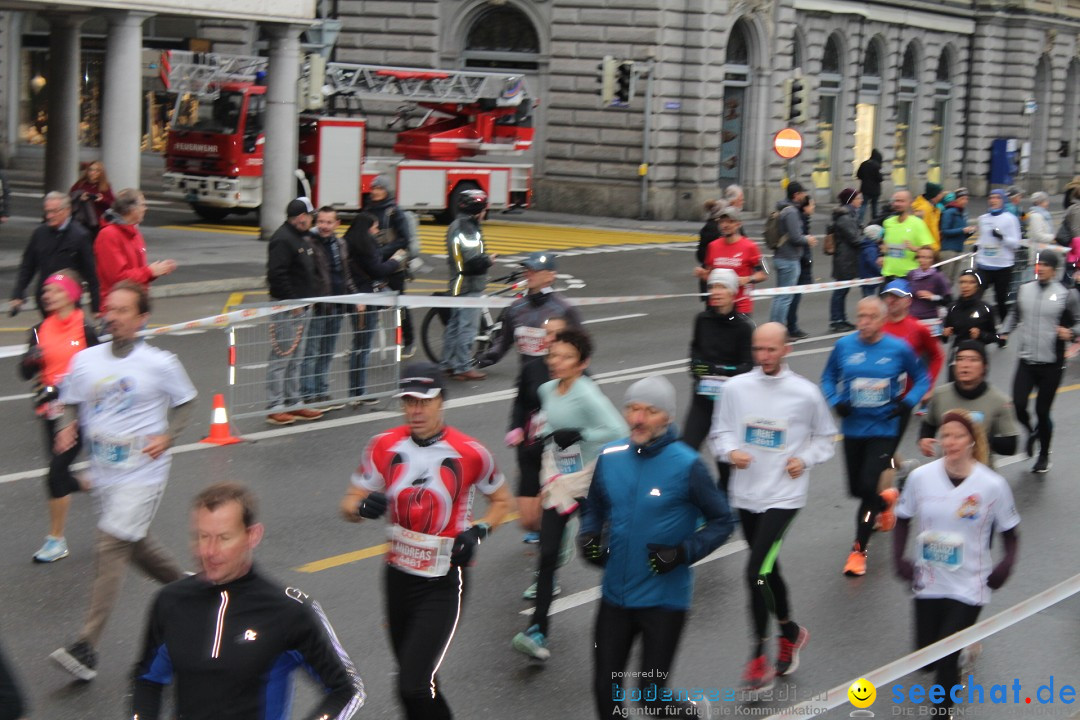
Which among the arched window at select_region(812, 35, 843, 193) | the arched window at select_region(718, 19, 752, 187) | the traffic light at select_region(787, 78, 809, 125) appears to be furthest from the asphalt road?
the arched window at select_region(812, 35, 843, 193)

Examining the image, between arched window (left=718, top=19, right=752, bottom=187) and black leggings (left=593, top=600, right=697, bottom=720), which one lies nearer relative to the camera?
black leggings (left=593, top=600, right=697, bottom=720)

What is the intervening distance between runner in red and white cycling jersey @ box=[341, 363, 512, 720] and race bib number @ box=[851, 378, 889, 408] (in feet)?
11.2

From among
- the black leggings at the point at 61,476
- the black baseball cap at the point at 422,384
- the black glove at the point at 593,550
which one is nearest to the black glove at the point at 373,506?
the black baseball cap at the point at 422,384

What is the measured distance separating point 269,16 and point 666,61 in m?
14.0

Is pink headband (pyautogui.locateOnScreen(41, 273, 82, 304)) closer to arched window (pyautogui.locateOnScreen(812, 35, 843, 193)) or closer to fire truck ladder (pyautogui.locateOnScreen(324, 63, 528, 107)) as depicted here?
fire truck ladder (pyautogui.locateOnScreen(324, 63, 528, 107))

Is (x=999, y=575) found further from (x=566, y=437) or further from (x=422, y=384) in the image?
(x=422, y=384)

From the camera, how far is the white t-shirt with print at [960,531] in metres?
6.42

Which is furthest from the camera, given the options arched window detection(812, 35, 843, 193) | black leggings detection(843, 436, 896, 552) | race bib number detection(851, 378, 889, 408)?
arched window detection(812, 35, 843, 193)

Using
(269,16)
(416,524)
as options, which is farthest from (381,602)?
(269,16)

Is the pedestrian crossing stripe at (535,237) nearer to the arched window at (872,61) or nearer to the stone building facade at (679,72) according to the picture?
the stone building facade at (679,72)

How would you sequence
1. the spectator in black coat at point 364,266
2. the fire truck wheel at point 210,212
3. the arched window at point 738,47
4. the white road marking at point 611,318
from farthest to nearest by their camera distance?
the arched window at point 738,47, the fire truck wheel at point 210,212, the white road marking at point 611,318, the spectator in black coat at point 364,266

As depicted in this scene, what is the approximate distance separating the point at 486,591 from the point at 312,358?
4601mm

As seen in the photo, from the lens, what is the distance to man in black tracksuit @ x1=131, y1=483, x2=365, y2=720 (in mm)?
4078

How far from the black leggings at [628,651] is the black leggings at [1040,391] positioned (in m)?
6.63
